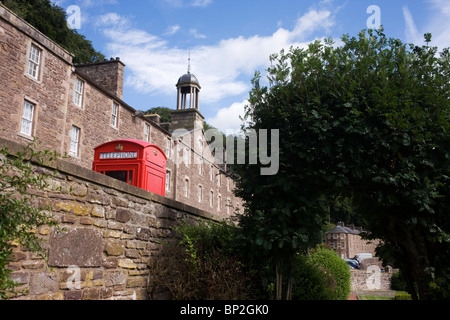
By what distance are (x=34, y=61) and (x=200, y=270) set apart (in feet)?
51.7

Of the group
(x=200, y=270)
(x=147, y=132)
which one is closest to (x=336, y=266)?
(x=200, y=270)

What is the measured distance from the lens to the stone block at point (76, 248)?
533cm

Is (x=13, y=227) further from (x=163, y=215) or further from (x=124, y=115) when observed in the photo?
(x=124, y=115)

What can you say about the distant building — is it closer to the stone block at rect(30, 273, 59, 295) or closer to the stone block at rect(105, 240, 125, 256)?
the stone block at rect(105, 240, 125, 256)

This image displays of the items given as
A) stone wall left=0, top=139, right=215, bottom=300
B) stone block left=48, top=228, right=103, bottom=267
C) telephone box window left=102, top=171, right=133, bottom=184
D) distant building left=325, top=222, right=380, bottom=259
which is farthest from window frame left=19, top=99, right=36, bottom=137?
distant building left=325, top=222, right=380, bottom=259

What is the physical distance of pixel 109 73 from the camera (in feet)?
90.5

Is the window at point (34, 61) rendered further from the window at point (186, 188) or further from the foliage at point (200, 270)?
the window at point (186, 188)

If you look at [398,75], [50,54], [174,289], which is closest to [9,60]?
[50,54]

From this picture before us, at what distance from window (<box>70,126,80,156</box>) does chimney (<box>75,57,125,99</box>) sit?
20.2 ft

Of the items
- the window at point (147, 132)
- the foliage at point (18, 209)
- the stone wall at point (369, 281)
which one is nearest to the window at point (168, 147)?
the window at point (147, 132)

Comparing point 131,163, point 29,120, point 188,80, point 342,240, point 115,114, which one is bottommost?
point 342,240

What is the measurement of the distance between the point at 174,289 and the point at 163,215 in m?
1.59

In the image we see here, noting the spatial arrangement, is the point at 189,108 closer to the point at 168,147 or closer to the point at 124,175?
the point at 168,147

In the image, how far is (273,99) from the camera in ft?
27.9
